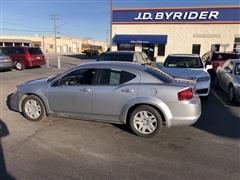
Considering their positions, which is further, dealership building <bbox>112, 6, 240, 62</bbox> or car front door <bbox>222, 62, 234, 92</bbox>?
dealership building <bbox>112, 6, 240, 62</bbox>

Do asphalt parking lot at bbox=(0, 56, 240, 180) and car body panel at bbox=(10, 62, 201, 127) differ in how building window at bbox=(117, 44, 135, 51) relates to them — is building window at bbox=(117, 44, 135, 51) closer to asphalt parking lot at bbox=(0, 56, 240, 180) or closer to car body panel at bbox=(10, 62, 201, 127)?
asphalt parking lot at bbox=(0, 56, 240, 180)

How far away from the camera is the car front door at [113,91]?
4.92m

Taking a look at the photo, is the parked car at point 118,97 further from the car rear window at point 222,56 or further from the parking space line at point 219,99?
the car rear window at point 222,56

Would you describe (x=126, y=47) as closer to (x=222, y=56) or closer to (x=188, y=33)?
(x=188, y=33)

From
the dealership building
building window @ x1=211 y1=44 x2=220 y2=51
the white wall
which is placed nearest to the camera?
the dealership building

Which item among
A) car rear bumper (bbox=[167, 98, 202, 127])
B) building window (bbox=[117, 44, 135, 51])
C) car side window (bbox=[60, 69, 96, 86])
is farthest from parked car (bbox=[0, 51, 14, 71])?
building window (bbox=[117, 44, 135, 51])

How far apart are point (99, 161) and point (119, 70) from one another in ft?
6.73

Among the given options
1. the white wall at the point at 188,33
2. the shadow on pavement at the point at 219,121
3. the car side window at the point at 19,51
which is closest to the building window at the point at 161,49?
the white wall at the point at 188,33

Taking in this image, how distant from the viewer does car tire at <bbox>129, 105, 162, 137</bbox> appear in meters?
4.80

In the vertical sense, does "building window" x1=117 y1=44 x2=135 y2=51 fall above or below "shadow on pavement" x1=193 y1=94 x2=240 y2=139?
above

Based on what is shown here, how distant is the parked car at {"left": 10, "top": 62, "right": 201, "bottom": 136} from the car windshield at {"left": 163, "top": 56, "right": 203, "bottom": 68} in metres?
4.83

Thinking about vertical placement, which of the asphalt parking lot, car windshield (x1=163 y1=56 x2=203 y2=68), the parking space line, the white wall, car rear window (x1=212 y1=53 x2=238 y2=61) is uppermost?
the white wall

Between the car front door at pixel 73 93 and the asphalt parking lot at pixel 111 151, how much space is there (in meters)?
0.43

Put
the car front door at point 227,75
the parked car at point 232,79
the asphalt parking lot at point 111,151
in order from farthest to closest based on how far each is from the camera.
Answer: the car front door at point 227,75 → the parked car at point 232,79 → the asphalt parking lot at point 111,151
